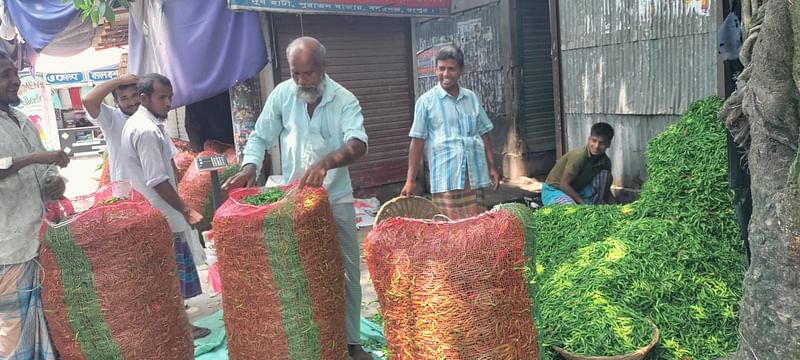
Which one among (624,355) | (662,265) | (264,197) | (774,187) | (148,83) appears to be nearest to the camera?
(774,187)

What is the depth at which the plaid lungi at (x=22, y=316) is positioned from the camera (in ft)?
10.1

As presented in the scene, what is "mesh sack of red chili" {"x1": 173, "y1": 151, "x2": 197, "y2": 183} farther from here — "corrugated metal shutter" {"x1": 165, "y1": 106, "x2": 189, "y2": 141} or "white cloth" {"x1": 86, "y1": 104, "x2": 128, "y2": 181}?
"white cloth" {"x1": 86, "y1": 104, "x2": 128, "y2": 181}

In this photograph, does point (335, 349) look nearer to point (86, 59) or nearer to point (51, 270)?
point (51, 270)

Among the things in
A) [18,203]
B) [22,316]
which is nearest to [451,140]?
[18,203]

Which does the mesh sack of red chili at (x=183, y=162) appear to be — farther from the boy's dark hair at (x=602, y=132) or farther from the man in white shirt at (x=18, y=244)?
the boy's dark hair at (x=602, y=132)

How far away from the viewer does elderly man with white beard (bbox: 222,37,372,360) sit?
11.0ft

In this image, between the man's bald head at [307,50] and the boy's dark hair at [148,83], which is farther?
the boy's dark hair at [148,83]

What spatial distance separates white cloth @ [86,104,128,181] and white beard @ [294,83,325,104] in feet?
5.33

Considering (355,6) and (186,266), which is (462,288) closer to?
(186,266)

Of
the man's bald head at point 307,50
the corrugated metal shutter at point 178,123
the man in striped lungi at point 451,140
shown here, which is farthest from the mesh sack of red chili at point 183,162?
the man's bald head at point 307,50

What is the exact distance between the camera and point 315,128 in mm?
3506

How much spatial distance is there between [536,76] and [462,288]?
7.99m

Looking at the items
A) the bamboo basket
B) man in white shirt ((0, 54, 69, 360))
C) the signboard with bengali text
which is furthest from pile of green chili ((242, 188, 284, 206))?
the signboard with bengali text

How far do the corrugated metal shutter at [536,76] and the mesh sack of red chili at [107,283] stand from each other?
7627 mm
